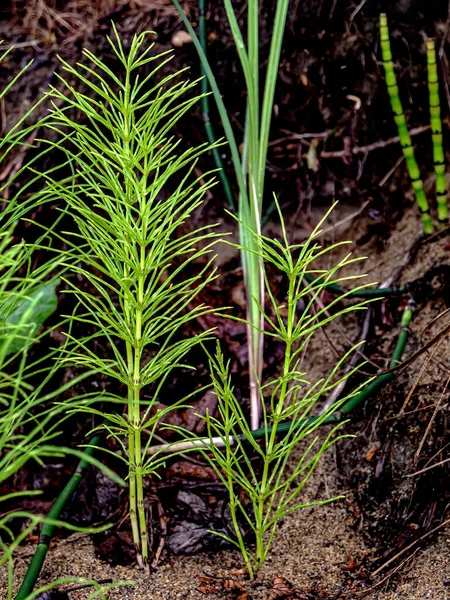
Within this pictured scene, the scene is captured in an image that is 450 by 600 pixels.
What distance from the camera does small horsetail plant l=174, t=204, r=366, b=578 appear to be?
1.01 metres

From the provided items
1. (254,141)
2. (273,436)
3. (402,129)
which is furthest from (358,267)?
(273,436)

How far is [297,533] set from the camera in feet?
4.20

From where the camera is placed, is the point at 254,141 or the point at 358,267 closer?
the point at 254,141

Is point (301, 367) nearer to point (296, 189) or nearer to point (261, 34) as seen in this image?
point (296, 189)

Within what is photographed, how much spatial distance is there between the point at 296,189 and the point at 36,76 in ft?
2.58

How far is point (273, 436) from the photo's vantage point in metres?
1.07

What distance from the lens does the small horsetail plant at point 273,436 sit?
1010 millimetres

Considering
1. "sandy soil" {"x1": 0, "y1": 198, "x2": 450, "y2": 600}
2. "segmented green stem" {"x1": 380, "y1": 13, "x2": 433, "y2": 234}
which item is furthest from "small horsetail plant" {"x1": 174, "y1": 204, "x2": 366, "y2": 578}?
"segmented green stem" {"x1": 380, "y1": 13, "x2": 433, "y2": 234}

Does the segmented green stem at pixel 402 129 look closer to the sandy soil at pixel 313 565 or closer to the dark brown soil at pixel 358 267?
the dark brown soil at pixel 358 267

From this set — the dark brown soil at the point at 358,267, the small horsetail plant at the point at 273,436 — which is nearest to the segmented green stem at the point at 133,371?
the small horsetail plant at the point at 273,436

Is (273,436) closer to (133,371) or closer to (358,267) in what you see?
(133,371)

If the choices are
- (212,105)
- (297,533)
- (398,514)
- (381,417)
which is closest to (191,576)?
(297,533)

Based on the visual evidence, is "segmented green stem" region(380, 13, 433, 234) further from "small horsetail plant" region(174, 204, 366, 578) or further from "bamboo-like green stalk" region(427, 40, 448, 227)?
"small horsetail plant" region(174, 204, 366, 578)

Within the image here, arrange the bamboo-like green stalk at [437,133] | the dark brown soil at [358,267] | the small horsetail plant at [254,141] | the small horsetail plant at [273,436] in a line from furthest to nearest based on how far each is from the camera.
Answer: the bamboo-like green stalk at [437,133] → the small horsetail plant at [254,141] → the dark brown soil at [358,267] → the small horsetail plant at [273,436]
